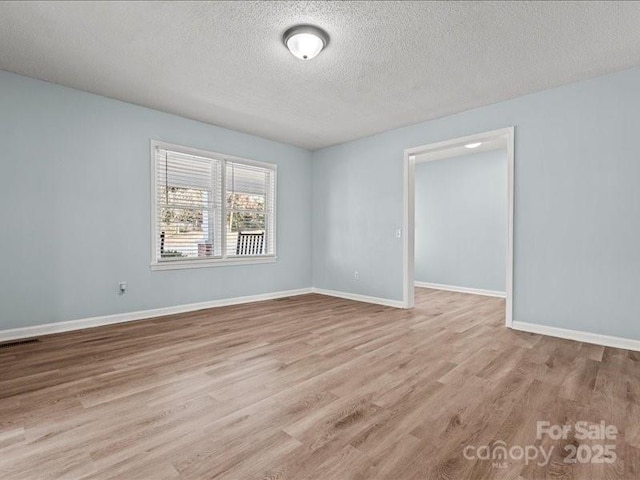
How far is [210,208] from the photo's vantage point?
487cm

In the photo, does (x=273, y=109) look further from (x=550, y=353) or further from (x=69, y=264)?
(x=550, y=353)

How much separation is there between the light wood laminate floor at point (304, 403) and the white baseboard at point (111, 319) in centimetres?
26

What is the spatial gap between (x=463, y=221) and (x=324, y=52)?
4.78m

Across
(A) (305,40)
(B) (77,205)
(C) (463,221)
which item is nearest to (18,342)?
(B) (77,205)

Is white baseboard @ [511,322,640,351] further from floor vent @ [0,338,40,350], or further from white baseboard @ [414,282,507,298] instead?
floor vent @ [0,338,40,350]

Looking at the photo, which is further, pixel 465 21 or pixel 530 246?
pixel 530 246

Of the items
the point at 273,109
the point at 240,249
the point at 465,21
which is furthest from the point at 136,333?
the point at 465,21

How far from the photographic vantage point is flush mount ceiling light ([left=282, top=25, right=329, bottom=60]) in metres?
2.54

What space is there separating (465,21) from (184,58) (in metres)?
2.43

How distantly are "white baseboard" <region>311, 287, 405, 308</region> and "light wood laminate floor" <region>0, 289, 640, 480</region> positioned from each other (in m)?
1.41

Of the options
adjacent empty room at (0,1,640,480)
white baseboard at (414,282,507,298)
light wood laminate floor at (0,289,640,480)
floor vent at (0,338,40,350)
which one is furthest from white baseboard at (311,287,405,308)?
floor vent at (0,338,40,350)

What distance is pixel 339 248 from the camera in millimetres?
5898

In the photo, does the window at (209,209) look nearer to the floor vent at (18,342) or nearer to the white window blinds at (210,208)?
the white window blinds at (210,208)

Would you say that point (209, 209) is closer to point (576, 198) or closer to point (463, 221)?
point (576, 198)
